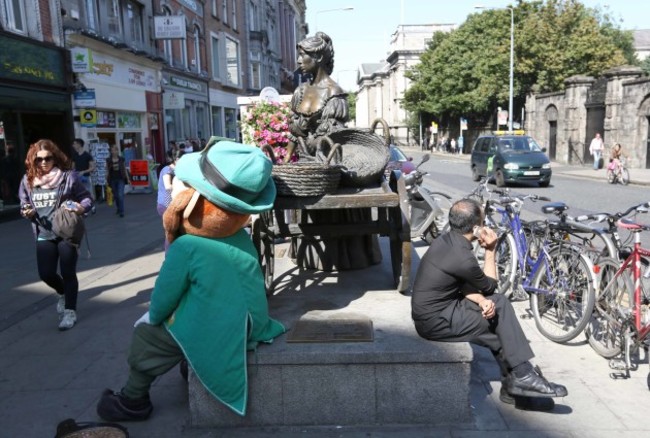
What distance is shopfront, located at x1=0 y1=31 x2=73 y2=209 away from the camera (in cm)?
1337

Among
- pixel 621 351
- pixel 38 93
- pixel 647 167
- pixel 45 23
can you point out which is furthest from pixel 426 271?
pixel 647 167

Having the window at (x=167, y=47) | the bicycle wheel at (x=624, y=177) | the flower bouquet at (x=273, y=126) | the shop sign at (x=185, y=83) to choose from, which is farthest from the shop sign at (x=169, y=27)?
the bicycle wheel at (x=624, y=177)

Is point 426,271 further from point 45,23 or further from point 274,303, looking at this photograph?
point 45,23

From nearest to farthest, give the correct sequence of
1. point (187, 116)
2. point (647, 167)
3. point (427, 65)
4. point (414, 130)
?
point (647, 167)
point (187, 116)
point (427, 65)
point (414, 130)

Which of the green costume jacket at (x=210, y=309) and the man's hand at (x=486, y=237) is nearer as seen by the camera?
the green costume jacket at (x=210, y=309)

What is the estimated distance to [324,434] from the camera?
131 inches

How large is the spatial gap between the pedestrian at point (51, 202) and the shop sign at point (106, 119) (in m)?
13.6

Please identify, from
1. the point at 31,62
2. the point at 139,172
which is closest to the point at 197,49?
the point at 139,172

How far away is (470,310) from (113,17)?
19.2m

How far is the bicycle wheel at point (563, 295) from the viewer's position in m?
4.53

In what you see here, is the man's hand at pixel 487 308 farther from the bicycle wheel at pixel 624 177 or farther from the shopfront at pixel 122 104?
the bicycle wheel at pixel 624 177

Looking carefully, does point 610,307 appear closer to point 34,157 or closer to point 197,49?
point 34,157

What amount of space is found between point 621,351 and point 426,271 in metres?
1.79

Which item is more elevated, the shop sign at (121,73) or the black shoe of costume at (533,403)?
the shop sign at (121,73)
